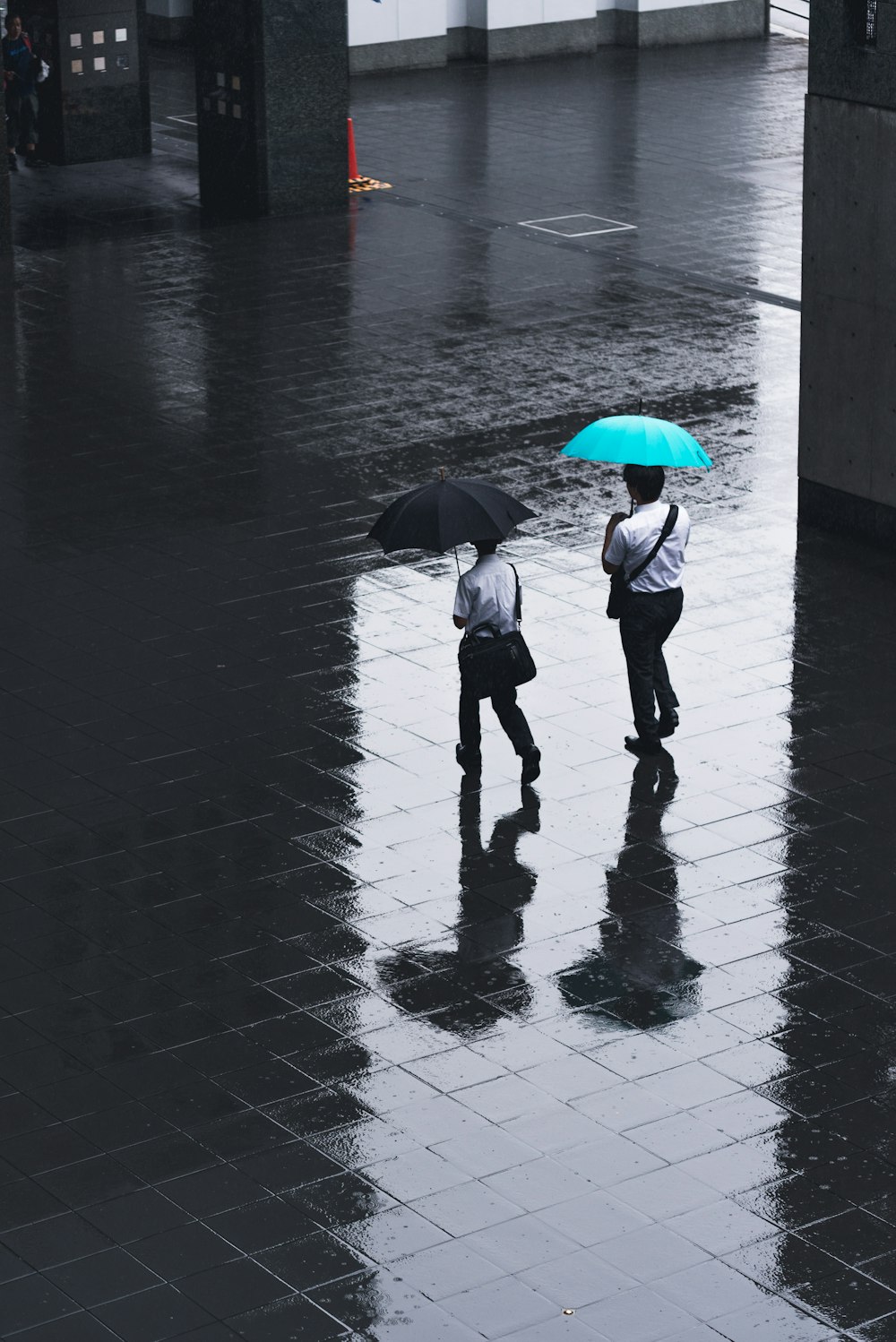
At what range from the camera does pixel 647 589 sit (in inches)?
454

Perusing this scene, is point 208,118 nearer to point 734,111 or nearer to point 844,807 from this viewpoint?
point 734,111

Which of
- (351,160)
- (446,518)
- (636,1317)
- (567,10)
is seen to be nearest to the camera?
(636,1317)

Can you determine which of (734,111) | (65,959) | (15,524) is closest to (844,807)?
(65,959)

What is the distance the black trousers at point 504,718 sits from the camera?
1120 cm

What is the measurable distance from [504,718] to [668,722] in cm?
102

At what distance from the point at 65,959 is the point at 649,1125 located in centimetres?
284

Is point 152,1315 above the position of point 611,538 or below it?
below

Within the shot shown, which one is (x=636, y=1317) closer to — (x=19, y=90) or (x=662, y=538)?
(x=662, y=538)

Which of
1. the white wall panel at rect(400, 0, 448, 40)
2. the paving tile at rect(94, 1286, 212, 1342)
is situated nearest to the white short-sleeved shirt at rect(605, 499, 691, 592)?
the paving tile at rect(94, 1286, 212, 1342)

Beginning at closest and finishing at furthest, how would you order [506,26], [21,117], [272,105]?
1. [272,105]
2. [21,117]
3. [506,26]

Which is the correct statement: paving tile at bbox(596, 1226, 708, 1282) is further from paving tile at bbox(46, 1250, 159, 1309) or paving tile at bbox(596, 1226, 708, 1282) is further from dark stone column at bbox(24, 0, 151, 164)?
dark stone column at bbox(24, 0, 151, 164)

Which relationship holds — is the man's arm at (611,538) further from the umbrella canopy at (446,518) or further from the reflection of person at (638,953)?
the reflection of person at (638,953)

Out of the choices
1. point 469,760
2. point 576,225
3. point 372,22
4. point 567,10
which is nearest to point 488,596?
point 469,760

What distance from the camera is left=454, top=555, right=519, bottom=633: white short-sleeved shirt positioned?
36.5ft
